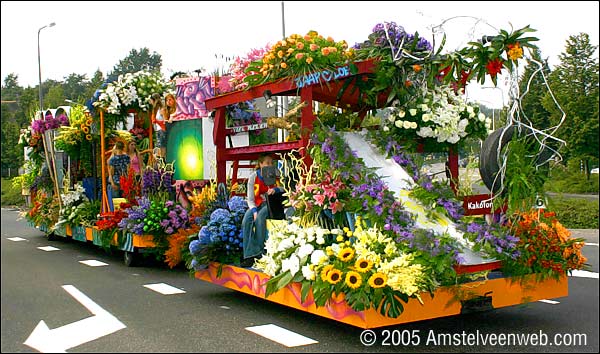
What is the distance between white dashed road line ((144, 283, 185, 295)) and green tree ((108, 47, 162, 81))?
4.33 m

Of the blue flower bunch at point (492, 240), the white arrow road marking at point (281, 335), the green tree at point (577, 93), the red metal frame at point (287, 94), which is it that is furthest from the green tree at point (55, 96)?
the green tree at point (577, 93)

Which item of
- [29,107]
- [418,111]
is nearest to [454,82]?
[418,111]

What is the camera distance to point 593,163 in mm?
22141

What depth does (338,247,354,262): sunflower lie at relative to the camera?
573 centimetres

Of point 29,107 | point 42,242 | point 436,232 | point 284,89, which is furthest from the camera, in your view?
point 42,242

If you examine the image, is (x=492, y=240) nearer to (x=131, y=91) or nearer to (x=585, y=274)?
(x=585, y=274)

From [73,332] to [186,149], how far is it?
5.34 m

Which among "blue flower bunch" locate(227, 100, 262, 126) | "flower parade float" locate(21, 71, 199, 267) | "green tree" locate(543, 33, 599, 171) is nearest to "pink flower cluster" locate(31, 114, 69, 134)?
"flower parade float" locate(21, 71, 199, 267)

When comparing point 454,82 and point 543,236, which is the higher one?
point 454,82

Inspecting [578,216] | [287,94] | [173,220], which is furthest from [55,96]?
[578,216]

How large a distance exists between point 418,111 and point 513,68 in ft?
3.52

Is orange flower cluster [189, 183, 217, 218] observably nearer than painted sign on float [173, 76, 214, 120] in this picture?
Yes

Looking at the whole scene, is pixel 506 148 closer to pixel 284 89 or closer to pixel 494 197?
pixel 494 197

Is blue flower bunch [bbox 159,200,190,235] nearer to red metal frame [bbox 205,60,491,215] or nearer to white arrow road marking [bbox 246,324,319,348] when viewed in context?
red metal frame [bbox 205,60,491,215]
